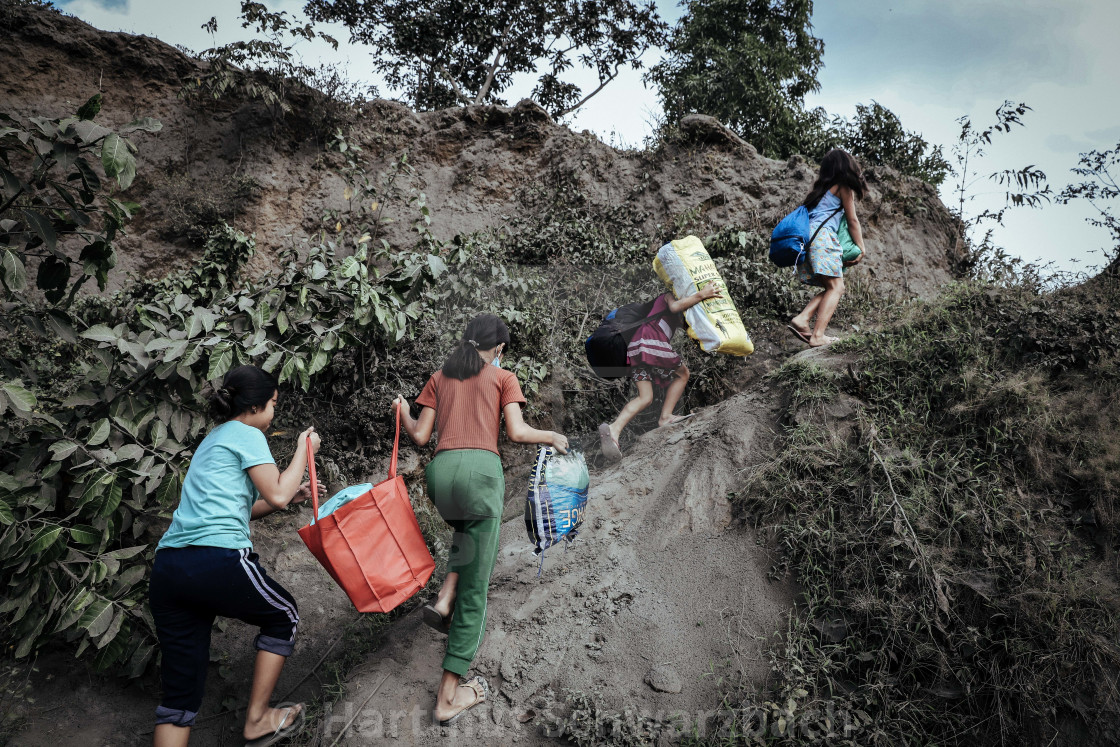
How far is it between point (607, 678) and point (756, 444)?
1752 millimetres

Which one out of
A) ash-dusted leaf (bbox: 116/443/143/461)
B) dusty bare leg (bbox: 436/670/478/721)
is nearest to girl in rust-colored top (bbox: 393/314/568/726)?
dusty bare leg (bbox: 436/670/478/721)

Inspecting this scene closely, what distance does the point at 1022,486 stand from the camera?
11.2 feet

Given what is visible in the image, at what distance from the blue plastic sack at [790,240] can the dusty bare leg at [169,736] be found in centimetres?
468

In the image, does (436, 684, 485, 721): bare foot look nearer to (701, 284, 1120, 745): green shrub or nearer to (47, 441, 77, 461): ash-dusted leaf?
(701, 284, 1120, 745): green shrub

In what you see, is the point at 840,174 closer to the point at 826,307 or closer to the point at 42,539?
the point at 826,307

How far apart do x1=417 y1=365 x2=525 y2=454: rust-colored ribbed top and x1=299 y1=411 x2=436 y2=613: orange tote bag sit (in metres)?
0.34

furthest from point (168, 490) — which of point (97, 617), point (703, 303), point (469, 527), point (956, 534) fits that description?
point (956, 534)

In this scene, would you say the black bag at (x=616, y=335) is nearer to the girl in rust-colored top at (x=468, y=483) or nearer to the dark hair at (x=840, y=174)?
the girl in rust-colored top at (x=468, y=483)

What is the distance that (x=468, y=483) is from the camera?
2904 millimetres

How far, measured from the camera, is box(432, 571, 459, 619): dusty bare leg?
2982 millimetres

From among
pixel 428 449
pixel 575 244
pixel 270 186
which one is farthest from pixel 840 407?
pixel 270 186

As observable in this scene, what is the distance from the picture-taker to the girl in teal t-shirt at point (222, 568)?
2621 millimetres

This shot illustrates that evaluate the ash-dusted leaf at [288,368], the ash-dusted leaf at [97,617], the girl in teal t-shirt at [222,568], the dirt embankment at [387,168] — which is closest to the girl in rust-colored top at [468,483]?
the girl in teal t-shirt at [222,568]

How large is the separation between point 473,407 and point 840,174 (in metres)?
3.65
